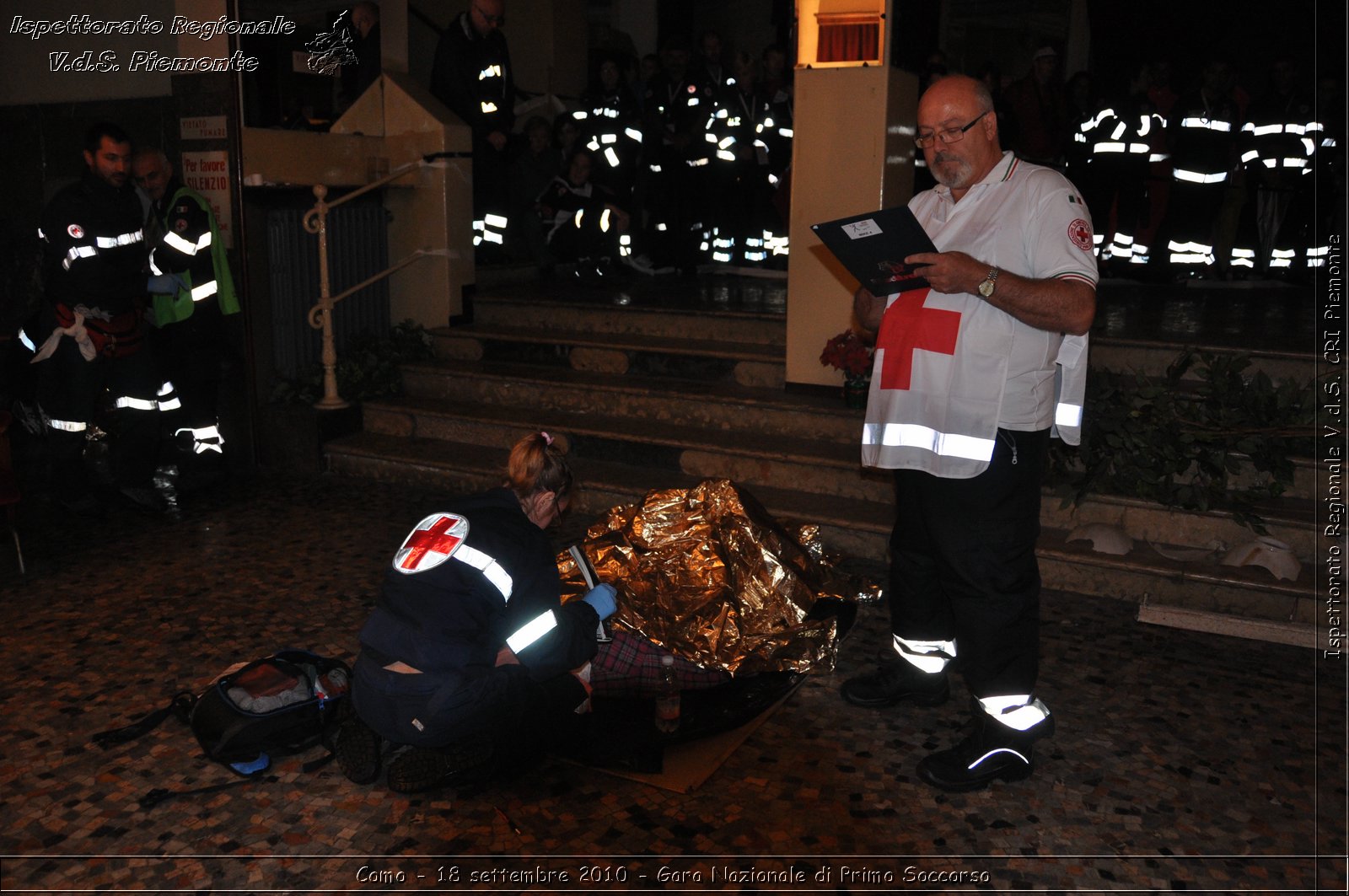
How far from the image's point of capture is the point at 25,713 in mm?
3691

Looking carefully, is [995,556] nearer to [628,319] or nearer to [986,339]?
[986,339]

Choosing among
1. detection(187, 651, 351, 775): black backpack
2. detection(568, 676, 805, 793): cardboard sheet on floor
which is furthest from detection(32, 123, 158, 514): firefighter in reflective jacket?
detection(568, 676, 805, 793): cardboard sheet on floor

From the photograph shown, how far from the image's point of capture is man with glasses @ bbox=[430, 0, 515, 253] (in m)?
8.05

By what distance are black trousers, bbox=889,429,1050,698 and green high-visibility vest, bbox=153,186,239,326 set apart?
484 cm

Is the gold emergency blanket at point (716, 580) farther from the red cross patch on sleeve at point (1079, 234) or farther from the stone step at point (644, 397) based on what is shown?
the red cross patch on sleeve at point (1079, 234)

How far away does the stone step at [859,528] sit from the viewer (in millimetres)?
4559

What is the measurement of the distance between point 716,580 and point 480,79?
544 centimetres

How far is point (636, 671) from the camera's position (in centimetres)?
386

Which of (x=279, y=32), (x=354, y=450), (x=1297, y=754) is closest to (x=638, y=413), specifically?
(x=354, y=450)

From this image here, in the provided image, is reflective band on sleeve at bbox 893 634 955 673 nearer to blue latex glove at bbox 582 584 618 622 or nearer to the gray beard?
blue latex glove at bbox 582 584 618 622

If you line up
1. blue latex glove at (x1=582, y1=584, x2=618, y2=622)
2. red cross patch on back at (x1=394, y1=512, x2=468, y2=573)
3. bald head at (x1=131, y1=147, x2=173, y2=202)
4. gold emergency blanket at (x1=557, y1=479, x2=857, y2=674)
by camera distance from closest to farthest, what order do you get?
red cross patch on back at (x1=394, y1=512, x2=468, y2=573) → blue latex glove at (x1=582, y1=584, x2=618, y2=622) → gold emergency blanket at (x1=557, y1=479, x2=857, y2=674) → bald head at (x1=131, y1=147, x2=173, y2=202)

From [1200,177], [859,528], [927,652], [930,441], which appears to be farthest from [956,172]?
[1200,177]

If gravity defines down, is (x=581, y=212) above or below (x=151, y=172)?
below

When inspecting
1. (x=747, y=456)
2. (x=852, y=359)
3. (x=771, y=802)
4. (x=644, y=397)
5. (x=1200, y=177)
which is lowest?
(x=771, y=802)
